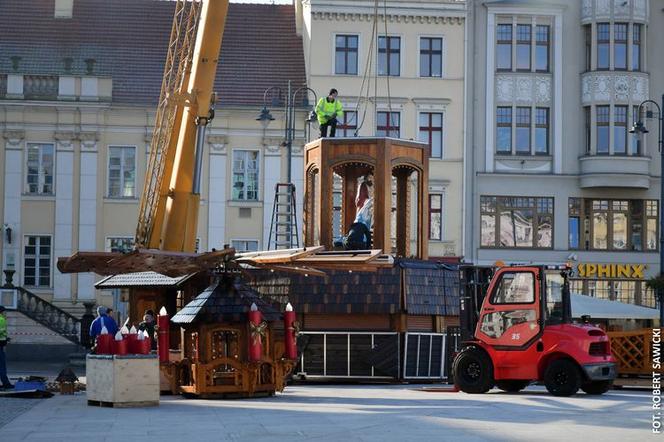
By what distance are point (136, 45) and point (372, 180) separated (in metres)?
26.0

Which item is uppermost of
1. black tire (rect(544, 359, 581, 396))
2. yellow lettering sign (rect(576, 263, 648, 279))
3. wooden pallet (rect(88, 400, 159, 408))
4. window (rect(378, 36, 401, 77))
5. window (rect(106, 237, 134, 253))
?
window (rect(378, 36, 401, 77))

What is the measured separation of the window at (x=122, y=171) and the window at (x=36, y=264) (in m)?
3.25

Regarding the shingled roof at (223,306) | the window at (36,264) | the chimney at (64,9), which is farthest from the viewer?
the chimney at (64,9)

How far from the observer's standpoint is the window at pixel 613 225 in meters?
56.3

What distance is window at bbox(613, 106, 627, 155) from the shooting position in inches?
2185

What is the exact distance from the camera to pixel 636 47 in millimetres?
55969

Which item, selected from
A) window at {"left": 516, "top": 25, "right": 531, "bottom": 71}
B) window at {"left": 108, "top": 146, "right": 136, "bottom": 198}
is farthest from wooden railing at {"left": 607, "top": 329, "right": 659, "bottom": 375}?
window at {"left": 108, "top": 146, "right": 136, "bottom": 198}

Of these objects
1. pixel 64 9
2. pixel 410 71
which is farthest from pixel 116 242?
pixel 410 71

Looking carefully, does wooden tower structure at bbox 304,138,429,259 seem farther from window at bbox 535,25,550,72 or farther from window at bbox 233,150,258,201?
window at bbox 535,25,550,72

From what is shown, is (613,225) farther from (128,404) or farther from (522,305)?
(128,404)

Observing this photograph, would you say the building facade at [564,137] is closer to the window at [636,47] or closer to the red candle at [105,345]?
the window at [636,47]

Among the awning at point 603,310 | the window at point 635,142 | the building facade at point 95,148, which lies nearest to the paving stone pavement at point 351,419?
the awning at point 603,310

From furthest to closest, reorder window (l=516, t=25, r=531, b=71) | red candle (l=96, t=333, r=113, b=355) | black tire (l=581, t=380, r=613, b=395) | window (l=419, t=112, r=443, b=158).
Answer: window (l=516, t=25, r=531, b=71) → window (l=419, t=112, r=443, b=158) → black tire (l=581, t=380, r=613, b=395) → red candle (l=96, t=333, r=113, b=355)

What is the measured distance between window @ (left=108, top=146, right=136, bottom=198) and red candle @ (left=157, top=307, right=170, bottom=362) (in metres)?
29.8
